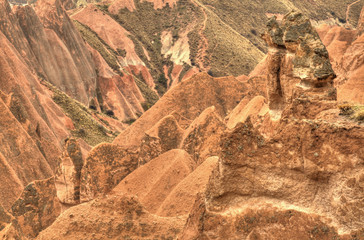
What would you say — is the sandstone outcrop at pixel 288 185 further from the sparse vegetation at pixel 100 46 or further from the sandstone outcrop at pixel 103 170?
the sparse vegetation at pixel 100 46

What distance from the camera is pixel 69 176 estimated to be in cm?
1438

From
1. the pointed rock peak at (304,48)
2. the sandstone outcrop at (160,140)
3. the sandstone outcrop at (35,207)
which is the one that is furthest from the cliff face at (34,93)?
the pointed rock peak at (304,48)

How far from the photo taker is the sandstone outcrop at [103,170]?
45.8 ft

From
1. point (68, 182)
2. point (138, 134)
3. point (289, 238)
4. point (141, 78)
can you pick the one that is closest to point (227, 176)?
point (289, 238)

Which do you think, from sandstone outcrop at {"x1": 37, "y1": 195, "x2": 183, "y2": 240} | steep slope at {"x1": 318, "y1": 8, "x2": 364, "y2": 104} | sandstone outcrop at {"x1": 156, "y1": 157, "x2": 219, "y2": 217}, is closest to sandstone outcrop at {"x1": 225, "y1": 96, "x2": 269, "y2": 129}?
sandstone outcrop at {"x1": 156, "y1": 157, "x2": 219, "y2": 217}

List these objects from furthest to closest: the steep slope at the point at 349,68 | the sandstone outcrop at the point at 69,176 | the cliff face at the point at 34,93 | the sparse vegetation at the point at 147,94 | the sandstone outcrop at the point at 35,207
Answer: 1. the sparse vegetation at the point at 147,94
2. the cliff face at the point at 34,93
3. the steep slope at the point at 349,68
4. the sandstone outcrop at the point at 35,207
5. the sandstone outcrop at the point at 69,176

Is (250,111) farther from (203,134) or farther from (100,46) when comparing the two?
(100,46)

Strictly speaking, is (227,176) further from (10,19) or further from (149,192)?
(10,19)

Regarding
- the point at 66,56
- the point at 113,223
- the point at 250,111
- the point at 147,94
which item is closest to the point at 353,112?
the point at 113,223

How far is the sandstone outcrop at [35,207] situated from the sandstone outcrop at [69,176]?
43.8 inches

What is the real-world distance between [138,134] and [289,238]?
11.9m

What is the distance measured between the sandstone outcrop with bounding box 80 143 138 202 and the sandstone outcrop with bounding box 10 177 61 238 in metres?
2.15

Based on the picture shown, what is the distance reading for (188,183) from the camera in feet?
39.2

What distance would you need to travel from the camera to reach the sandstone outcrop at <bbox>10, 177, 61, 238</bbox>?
14883 millimetres
